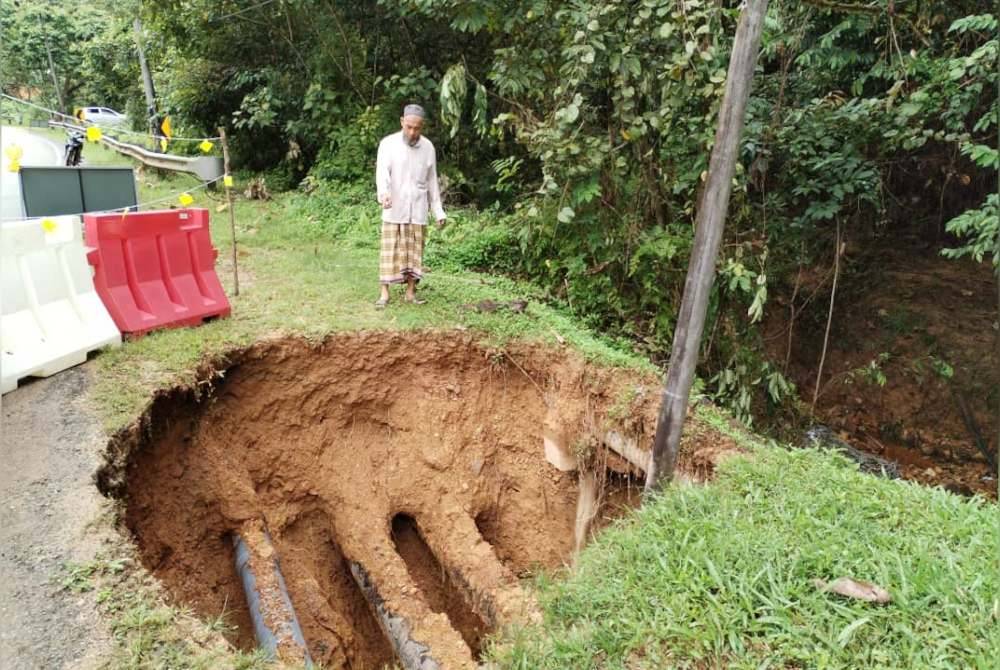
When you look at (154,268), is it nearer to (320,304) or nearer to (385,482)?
(320,304)

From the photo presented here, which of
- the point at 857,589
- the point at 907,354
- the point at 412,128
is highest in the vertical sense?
the point at 412,128

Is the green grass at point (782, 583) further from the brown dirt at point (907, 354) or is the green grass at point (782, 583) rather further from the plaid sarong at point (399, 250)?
the brown dirt at point (907, 354)

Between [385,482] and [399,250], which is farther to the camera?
[399,250]

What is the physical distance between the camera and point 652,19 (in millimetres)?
4840

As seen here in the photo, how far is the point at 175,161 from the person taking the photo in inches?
475

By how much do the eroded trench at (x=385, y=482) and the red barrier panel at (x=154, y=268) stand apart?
66cm

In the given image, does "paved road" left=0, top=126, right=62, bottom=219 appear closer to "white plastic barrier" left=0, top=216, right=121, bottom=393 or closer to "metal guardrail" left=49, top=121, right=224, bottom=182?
"metal guardrail" left=49, top=121, right=224, bottom=182

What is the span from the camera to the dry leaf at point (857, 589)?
9.18 ft

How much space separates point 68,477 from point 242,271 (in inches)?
158

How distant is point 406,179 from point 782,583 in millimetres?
4327

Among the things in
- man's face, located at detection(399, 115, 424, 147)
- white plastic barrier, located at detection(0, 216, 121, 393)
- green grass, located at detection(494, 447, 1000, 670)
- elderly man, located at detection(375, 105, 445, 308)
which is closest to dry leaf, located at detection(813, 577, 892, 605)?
green grass, located at detection(494, 447, 1000, 670)

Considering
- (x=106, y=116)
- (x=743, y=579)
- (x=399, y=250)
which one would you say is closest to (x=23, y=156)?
(x=399, y=250)

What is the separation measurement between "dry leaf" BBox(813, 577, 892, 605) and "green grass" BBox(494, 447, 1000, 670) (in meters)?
0.03

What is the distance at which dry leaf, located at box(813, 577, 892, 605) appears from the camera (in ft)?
9.18
